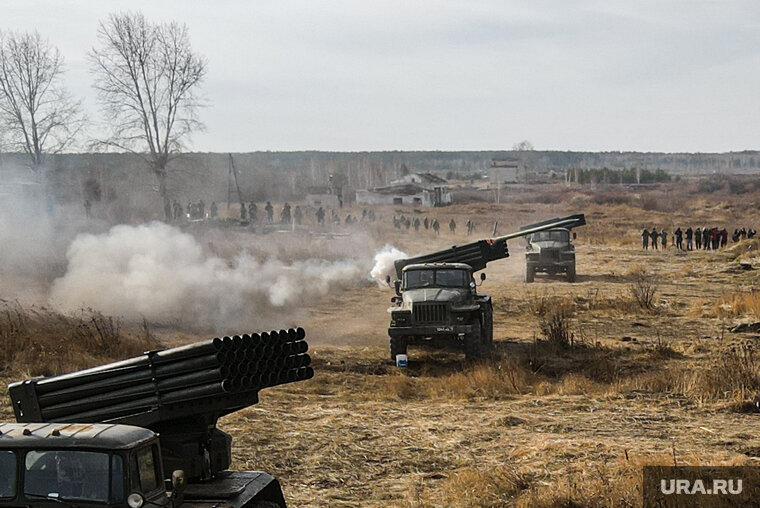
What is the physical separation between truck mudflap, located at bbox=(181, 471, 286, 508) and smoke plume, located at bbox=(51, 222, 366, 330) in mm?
13898

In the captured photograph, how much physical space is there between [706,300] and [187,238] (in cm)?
1611

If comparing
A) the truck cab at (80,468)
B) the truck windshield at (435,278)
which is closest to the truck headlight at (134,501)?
the truck cab at (80,468)

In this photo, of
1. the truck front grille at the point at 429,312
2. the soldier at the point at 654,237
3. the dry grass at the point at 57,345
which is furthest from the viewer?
the soldier at the point at 654,237

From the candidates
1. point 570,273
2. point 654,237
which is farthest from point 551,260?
point 654,237

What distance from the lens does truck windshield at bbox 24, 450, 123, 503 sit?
5.81 m

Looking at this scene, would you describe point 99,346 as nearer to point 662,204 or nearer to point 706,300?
point 706,300

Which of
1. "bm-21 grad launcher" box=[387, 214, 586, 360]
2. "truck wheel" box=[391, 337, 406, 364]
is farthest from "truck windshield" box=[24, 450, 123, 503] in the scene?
"truck wheel" box=[391, 337, 406, 364]

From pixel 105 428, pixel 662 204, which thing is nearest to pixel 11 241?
pixel 105 428

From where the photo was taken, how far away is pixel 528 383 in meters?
15.4

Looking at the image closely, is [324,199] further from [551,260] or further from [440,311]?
[440,311]

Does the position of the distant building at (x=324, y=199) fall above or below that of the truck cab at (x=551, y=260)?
above

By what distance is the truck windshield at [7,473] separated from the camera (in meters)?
5.88

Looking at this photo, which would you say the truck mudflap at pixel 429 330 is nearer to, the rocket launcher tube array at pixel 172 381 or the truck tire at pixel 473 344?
the truck tire at pixel 473 344

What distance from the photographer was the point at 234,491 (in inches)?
287
